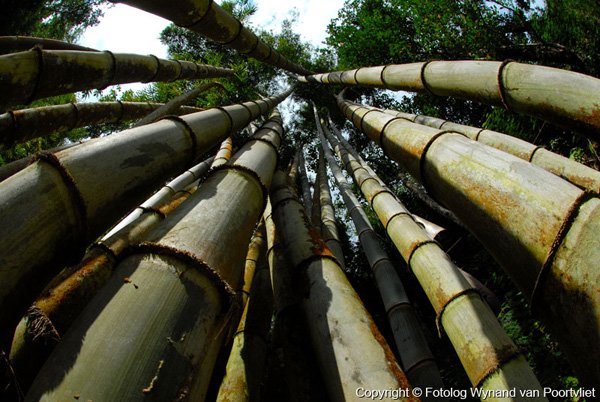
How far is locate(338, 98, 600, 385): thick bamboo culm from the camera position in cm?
81

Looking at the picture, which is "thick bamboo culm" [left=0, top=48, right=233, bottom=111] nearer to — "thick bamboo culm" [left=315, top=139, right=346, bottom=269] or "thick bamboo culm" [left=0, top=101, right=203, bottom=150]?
"thick bamboo culm" [left=0, top=101, right=203, bottom=150]

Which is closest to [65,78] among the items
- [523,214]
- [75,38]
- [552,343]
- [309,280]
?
[309,280]

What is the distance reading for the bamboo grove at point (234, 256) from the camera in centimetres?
84

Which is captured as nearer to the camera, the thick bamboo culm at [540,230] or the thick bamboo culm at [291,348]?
the thick bamboo culm at [540,230]

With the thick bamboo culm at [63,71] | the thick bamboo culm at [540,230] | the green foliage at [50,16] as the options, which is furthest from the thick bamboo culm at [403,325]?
the green foliage at [50,16]

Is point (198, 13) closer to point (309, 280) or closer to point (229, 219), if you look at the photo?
point (229, 219)

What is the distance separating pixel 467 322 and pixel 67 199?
209cm

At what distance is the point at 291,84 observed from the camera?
11.4 m

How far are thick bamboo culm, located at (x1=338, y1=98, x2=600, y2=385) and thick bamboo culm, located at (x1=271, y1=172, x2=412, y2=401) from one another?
574 millimetres

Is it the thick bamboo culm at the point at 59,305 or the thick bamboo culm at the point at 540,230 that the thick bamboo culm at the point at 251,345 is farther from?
the thick bamboo culm at the point at 540,230

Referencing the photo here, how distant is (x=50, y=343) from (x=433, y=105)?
8.97 m

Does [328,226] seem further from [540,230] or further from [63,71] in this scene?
[540,230]

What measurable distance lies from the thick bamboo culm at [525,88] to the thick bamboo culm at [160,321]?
4.41 feet

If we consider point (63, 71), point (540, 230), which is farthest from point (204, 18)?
point (540, 230)
